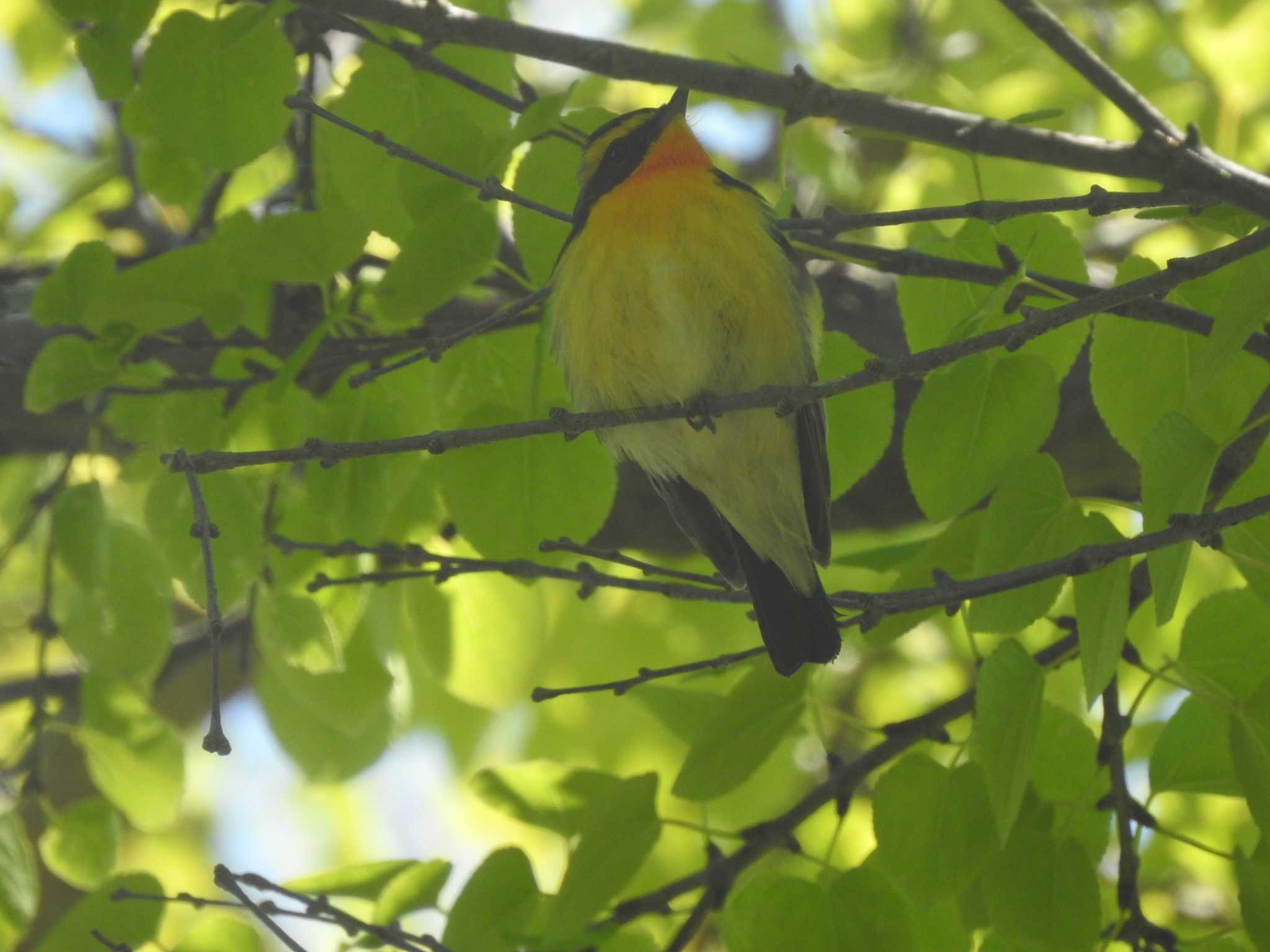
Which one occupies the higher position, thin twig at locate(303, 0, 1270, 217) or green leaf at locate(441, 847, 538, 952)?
thin twig at locate(303, 0, 1270, 217)

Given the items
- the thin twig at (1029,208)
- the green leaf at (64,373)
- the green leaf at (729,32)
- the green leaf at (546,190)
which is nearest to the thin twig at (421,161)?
the green leaf at (546,190)

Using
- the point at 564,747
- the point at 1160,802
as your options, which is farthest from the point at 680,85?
the point at 1160,802

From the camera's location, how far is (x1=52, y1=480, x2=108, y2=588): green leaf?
276cm

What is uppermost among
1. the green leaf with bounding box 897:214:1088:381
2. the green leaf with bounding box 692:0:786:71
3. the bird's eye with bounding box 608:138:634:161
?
the green leaf with bounding box 692:0:786:71

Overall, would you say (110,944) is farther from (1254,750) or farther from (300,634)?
(1254,750)

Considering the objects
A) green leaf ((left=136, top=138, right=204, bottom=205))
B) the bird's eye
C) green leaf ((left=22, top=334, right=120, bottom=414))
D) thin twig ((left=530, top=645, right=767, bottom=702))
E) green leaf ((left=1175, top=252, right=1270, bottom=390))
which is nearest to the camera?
green leaf ((left=1175, top=252, right=1270, bottom=390))

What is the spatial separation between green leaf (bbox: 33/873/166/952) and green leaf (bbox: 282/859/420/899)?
0.88 ft

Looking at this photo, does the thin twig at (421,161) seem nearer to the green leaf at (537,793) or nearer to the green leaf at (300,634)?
the green leaf at (300,634)

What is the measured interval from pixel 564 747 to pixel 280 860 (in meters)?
4.33

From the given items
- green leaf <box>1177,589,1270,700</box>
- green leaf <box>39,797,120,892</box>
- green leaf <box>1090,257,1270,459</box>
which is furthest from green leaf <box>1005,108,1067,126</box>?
green leaf <box>39,797,120,892</box>

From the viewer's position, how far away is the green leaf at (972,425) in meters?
2.35

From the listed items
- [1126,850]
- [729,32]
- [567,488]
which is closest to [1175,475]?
[1126,850]

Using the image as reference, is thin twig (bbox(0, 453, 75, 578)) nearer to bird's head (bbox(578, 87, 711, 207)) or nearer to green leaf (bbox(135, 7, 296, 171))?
green leaf (bbox(135, 7, 296, 171))

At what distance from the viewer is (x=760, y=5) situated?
6023 millimetres
